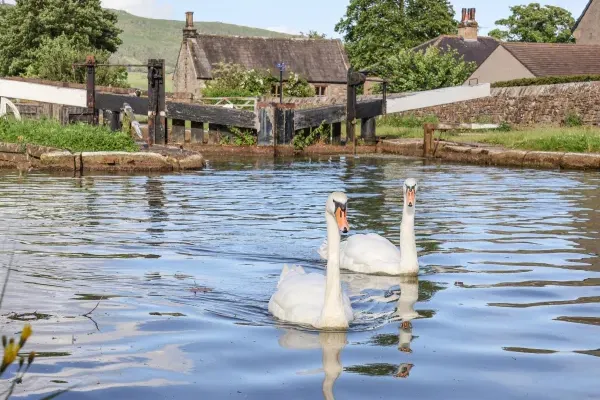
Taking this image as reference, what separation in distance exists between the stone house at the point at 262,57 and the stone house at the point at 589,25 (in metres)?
14.1

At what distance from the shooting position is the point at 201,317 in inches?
321

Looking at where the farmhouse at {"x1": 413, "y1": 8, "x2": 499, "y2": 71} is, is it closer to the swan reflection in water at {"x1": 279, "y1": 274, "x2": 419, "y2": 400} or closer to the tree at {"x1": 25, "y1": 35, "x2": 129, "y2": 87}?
the tree at {"x1": 25, "y1": 35, "x2": 129, "y2": 87}

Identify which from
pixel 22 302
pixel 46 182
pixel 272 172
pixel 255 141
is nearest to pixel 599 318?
pixel 22 302

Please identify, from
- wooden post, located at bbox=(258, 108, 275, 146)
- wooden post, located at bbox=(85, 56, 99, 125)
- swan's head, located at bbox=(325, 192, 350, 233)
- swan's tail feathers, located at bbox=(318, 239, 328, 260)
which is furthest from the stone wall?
swan's head, located at bbox=(325, 192, 350, 233)

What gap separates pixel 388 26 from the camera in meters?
67.9

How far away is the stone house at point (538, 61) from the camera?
4694cm

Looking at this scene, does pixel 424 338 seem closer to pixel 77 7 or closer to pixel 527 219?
pixel 527 219

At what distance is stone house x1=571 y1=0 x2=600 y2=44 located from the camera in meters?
58.6

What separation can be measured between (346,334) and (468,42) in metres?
56.8

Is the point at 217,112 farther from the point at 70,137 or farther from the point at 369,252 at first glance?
the point at 369,252

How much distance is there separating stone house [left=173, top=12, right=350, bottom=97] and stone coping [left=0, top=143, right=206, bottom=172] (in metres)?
37.8

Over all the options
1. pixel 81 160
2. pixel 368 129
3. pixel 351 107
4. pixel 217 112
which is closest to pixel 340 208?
pixel 81 160

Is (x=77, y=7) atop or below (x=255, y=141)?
atop

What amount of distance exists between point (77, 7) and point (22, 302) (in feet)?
176
